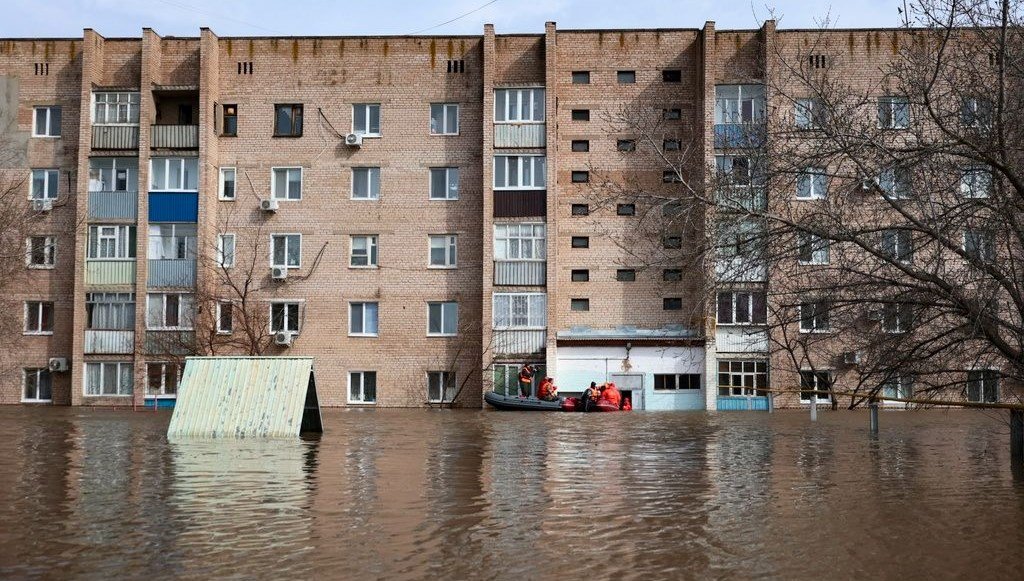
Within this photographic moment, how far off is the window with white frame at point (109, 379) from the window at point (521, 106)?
16.7 metres

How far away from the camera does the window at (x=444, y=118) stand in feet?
145

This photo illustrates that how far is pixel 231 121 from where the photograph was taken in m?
44.8

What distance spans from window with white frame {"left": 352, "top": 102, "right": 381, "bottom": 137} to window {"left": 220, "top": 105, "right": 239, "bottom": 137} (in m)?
4.51

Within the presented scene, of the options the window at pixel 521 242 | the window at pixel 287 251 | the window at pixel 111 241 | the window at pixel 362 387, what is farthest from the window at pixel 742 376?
the window at pixel 111 241

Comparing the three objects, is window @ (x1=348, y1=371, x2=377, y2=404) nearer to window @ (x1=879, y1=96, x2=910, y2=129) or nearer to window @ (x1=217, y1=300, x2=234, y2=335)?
window @ (x1=217, y1=300, x2=234, y2=335)

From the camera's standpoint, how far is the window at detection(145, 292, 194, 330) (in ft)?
142

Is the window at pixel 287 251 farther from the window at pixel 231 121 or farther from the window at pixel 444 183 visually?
the window at pixel 444 183

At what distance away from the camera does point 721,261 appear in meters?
15.1

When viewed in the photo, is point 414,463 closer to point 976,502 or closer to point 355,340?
point 976,502

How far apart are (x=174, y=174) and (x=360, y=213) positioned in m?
7.10

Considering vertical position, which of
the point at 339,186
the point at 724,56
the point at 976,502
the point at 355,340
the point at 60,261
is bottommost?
the point at 976,502

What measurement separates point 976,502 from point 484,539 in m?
5.98

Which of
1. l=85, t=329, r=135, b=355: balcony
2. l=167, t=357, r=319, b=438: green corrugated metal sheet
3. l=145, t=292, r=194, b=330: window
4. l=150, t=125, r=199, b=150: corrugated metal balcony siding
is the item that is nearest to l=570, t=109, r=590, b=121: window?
l=150, t=125, r=199, b=150: corrugated metal balcony siding

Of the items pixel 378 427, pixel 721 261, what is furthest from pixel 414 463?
pixel 378 427
